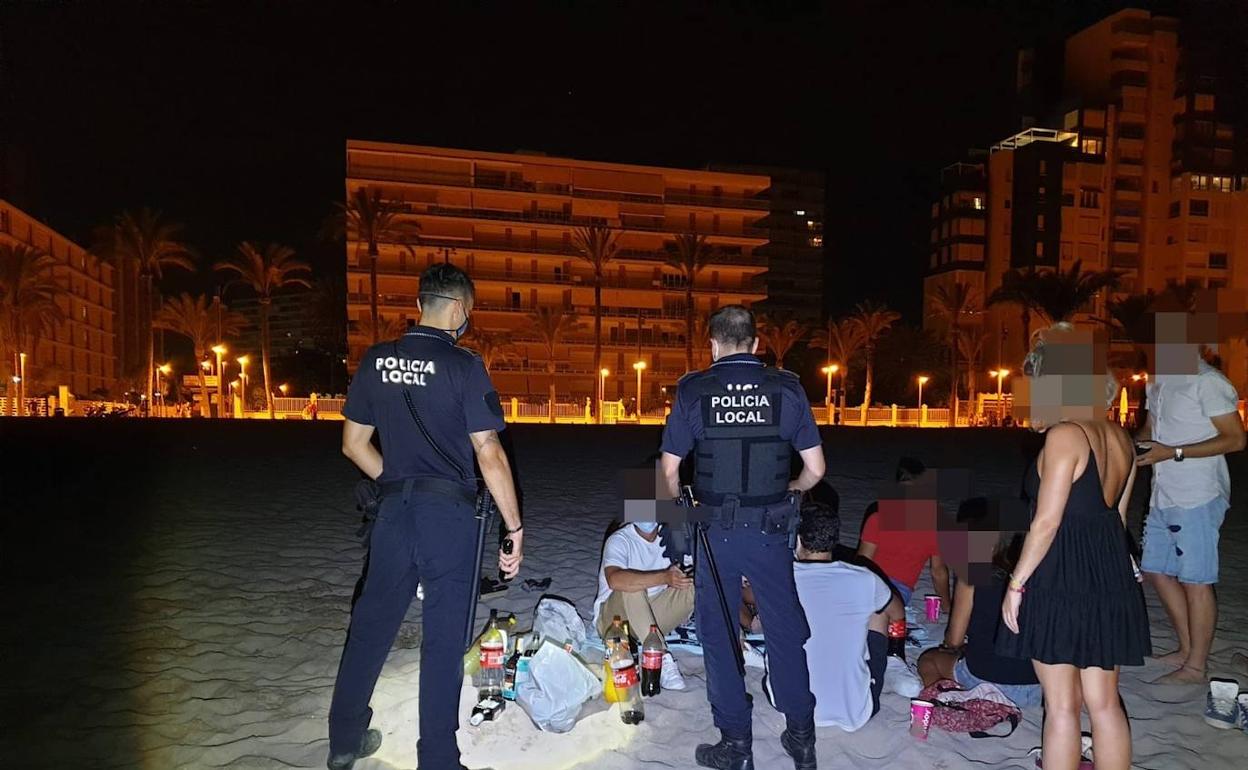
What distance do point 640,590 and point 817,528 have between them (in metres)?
1.20

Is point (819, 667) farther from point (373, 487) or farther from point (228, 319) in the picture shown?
point (228, 319)

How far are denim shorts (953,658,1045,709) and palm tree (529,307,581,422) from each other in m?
51.6

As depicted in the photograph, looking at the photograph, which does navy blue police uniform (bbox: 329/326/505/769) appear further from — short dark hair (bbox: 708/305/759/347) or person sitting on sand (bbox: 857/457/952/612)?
person sitting on sand (bbox: 857/457/952/612)

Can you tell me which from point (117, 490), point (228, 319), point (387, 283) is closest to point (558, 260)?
point (387, 283)

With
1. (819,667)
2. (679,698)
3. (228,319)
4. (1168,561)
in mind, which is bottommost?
(679,698)

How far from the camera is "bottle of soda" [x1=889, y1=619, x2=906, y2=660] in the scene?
15.4 feet

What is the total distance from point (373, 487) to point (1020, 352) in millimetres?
66662

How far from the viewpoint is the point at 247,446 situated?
1856 centimetres

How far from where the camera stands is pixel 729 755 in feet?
→ 11.5

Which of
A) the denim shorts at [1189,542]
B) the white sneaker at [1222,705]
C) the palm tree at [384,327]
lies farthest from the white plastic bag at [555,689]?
the palm tree at [384,327]

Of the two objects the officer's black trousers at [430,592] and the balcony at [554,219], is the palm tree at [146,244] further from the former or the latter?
the officer's black trousers at [430,592]

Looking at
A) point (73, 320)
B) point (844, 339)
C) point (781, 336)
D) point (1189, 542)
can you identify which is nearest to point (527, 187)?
point (781, 336)

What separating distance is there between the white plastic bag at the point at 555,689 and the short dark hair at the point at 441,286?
203 centimetres

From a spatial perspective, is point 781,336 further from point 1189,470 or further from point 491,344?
point 1189,470
